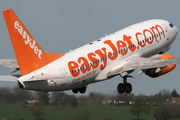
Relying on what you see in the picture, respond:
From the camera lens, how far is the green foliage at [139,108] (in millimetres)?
49750

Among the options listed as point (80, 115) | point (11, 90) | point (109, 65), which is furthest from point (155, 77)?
point (11, 90)

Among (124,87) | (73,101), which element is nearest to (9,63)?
(73,101)

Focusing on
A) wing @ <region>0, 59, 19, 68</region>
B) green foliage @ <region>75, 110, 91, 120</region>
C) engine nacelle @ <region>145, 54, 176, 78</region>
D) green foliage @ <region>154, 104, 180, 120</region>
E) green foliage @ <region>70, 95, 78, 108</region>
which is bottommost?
green foliage @ <region>75, 110, 91, 120</region>

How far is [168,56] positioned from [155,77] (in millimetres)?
2828

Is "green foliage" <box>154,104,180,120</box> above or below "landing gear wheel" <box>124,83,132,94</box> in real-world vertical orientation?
below

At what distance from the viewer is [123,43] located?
1832 inches

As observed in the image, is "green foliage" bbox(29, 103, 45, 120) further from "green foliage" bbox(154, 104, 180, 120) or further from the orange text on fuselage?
"green foliage" bbox(154, 104, 180, 120)

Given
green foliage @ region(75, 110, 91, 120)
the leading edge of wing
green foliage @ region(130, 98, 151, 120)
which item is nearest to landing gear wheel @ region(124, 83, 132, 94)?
green foliage @ region(130, 98, 151, 120)

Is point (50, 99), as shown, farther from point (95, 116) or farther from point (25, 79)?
point (25, 79)

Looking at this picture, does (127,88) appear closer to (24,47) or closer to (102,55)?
(102,55)

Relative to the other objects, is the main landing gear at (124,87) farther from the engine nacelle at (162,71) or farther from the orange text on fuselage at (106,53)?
the orange text on fuselage at (106,53)

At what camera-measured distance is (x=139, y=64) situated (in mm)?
45312

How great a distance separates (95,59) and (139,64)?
5.11 m

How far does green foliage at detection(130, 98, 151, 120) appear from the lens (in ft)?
163
